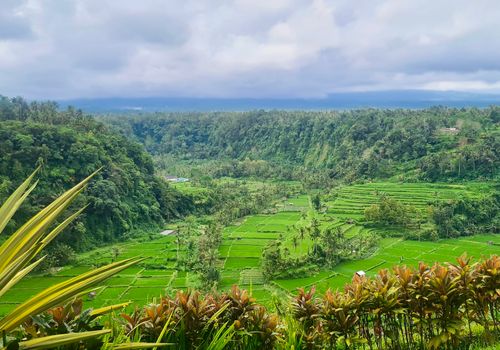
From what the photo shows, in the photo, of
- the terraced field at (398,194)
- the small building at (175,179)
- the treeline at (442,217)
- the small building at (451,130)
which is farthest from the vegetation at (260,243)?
the small building at (175,179)

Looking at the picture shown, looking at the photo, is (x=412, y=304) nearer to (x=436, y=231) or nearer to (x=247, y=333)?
(x=247, y=333)

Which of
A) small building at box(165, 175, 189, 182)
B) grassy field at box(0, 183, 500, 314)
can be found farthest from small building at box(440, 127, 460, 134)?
small building at box(165, 175, 189, 182)

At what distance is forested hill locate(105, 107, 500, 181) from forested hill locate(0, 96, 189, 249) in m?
24.7

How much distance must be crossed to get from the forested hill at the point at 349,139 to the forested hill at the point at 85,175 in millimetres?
24712

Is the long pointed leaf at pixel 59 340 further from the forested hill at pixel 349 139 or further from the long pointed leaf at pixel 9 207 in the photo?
the forested hill at pixel 349 139

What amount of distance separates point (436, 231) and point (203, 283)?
18015mm

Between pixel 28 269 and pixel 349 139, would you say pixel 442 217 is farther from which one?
pixel 349 139

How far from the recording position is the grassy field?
21.7 metres

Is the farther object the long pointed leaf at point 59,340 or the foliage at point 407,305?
the foliage at point 407,305

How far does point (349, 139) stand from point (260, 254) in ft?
133

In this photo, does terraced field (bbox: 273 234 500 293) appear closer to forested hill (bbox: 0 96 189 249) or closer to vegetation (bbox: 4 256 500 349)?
forested hill (bbox: 0 96 189 249)

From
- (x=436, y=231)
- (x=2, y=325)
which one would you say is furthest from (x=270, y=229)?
(x=2, y=325)

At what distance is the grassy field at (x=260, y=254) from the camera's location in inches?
853

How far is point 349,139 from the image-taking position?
6419cm
